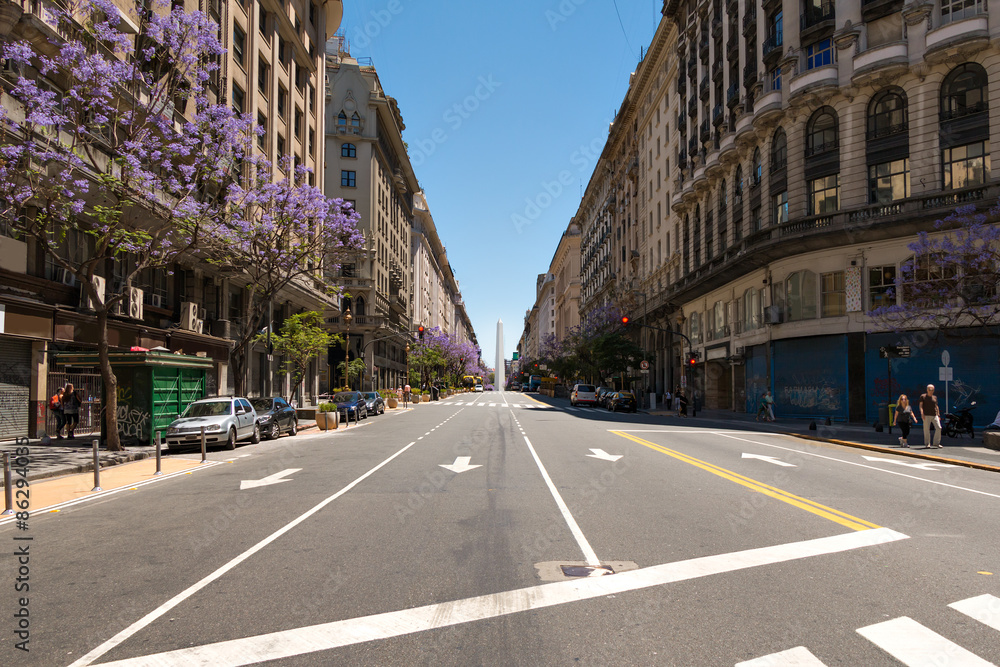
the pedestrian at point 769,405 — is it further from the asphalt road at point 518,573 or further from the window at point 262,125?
the window at point 262,125

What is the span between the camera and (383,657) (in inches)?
169

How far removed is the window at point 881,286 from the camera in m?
30.4

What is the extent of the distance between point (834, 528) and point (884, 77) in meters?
29.8

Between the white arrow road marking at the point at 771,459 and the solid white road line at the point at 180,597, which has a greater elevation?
the solid white road line at the point at 180,597

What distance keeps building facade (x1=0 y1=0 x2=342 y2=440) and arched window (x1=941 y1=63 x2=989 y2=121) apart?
1199 inches

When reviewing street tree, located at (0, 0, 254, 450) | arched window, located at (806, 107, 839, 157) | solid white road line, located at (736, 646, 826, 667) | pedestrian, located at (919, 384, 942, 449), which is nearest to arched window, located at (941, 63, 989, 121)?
arched window, located at (806, 107, 839, 157)

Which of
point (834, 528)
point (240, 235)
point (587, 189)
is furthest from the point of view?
point (587, 189)

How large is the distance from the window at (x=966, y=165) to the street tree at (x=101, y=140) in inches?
1120

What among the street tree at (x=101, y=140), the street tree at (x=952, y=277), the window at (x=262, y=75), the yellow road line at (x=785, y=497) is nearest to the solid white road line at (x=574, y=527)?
the yellow road line at (x=785, y=497)

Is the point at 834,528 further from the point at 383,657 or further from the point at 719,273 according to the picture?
the point at 719,273

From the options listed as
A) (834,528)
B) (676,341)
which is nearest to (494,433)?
(834,528)

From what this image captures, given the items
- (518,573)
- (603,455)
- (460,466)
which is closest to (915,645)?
(518,573)

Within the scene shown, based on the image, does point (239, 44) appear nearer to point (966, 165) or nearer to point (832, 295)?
point (832, 295)

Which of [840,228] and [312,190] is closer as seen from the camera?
[312,190]
